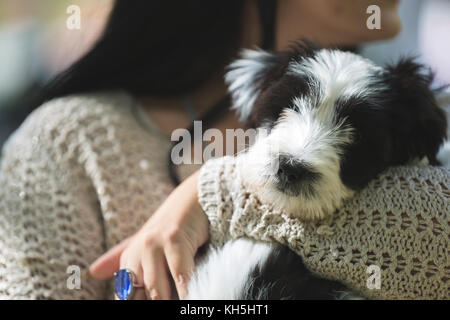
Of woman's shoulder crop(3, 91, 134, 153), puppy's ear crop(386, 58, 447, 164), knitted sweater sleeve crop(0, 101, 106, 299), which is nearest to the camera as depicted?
puppy's ear crop(386, 58, 447, 164)

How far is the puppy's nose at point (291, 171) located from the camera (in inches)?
39.0

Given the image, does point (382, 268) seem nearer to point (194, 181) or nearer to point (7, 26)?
point (194, 181)

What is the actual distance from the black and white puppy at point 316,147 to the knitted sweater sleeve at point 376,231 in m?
0.03

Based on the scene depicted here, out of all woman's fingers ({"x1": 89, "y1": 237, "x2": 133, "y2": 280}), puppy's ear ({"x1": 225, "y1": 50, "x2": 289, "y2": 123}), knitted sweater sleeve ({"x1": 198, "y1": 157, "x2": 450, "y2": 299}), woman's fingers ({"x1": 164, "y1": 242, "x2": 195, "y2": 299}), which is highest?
puppy's ear ({"x1": 225, "y1": 50, "x2": 289, "y2": 123})

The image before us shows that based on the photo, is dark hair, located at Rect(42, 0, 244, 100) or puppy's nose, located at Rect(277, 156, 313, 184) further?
dark hair, located at Rect(42, 0, 244, 100)

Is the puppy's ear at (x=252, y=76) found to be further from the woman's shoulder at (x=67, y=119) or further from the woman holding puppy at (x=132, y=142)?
the woman's shoulder at (x=67, y=119)

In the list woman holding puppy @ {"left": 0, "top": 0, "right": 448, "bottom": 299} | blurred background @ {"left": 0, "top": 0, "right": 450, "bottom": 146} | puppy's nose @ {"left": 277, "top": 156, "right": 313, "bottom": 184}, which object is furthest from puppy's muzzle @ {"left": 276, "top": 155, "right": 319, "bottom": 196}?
blurred background @ {"left": 0, "top": 0, "right": 450, "bottom": 146}

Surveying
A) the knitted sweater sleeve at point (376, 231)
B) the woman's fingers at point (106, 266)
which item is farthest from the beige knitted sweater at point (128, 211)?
the woman's fingers at point (106, 266)

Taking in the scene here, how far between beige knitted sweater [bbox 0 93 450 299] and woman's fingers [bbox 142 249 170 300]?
14 cm

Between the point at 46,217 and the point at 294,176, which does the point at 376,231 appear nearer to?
the point at 294,176

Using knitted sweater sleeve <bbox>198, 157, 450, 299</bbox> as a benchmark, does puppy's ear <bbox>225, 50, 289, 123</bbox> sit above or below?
above

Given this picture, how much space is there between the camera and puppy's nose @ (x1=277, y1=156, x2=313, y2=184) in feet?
3.25

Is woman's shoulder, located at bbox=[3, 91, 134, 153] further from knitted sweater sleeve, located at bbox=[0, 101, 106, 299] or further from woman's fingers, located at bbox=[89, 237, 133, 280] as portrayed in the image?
woman's fingers, located at bbox=[89, 237, 133, 280]
